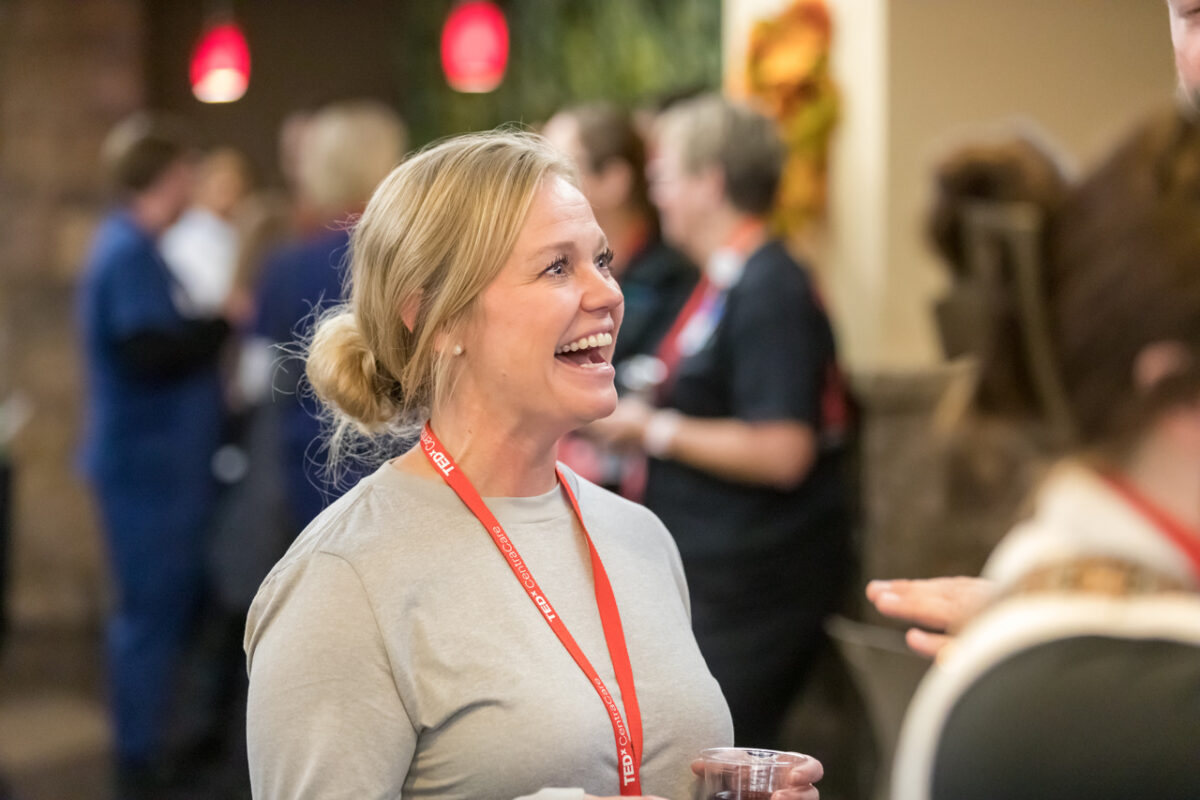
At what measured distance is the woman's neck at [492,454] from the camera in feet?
5.65

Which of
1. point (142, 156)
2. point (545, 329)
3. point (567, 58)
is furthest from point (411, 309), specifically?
point (567, 58)

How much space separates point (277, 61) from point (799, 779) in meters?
9.00

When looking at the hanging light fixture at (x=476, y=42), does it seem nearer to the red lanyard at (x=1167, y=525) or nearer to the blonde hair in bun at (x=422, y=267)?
the blonde hair in bun at (x=422, y=267)

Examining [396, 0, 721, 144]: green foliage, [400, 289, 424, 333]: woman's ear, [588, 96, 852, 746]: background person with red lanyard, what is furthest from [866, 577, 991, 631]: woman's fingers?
[396, 0, 721, 144]: green foliage

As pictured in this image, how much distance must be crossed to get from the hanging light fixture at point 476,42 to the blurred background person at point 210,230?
50.8 inches

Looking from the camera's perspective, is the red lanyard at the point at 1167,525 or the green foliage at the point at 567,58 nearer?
the red lanyard at the point at 1167,525

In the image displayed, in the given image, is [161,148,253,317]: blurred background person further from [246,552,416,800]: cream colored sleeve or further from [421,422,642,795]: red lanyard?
[246,552,416,800]: cream colored sleeve

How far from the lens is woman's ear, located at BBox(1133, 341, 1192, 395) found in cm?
100

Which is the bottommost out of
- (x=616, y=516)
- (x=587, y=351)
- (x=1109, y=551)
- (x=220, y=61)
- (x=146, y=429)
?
(x=146, y=429)

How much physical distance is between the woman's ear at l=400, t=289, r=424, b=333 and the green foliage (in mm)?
3241

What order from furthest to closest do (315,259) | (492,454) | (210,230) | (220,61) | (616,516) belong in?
(220,61) → (210,230) → (315,259) → (616,516) → (492,454)

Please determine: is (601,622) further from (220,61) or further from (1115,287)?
(220,61)

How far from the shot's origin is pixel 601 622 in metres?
1.68

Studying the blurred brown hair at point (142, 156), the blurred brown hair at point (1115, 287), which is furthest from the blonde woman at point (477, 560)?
the blurred brown hair at point (142, 156)
